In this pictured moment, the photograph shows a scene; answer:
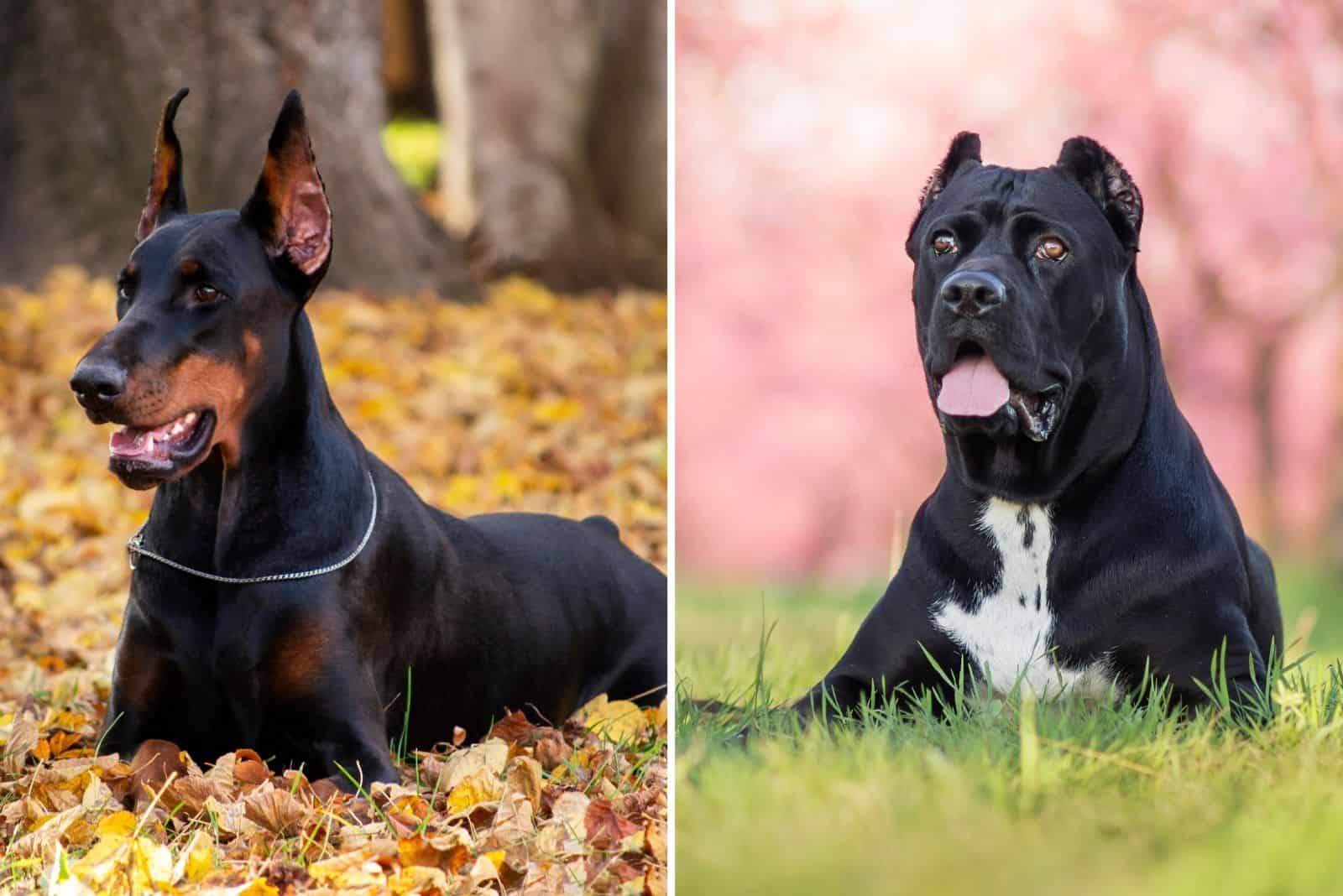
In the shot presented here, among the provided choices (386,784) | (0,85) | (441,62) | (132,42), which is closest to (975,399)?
(386,784)

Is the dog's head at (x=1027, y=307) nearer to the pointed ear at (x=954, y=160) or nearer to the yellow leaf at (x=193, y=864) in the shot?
the pointed ear at (x=954, y=160)

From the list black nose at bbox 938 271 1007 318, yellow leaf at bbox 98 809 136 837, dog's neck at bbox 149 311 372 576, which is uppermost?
black nose at bbox 938 271 1007 318

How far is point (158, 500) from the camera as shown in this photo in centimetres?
358

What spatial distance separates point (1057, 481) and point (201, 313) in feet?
5.84

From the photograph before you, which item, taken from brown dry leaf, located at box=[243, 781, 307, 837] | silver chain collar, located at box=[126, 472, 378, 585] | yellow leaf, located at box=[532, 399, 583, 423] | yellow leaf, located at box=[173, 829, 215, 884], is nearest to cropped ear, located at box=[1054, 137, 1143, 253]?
silver chain collar, located at box=[126, 472, 378, 585]

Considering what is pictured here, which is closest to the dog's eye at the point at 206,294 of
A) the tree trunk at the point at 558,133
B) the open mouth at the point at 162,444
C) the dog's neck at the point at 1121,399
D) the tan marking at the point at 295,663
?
the open mouth at the point at 162,444

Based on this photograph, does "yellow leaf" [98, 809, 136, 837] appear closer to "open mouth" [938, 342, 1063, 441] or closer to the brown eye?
"open mouth" [938, 342, 1063, 441]

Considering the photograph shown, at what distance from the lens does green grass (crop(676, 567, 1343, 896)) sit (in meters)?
2.45

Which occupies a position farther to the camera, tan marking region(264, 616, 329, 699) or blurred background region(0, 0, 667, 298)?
Answer: blurred background region(0, 0, 667, 298)

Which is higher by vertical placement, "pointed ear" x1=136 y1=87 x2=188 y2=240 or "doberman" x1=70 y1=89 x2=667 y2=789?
"pointed ear" x1=136 y1=87 x2=188 y2=240

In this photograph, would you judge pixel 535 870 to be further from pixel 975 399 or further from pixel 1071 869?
pixel 975 399

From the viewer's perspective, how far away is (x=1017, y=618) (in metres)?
A: 3.16

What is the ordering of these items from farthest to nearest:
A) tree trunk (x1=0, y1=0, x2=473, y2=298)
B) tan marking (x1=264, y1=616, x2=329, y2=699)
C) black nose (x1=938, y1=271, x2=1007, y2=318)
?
tree trunk (x1=0, y1=0, x2=473, y2=298), tan marking (x1=264, y1=616, x2=329, y2=699), black nose (x1=938, y1=271, x2=1007, y2=318)

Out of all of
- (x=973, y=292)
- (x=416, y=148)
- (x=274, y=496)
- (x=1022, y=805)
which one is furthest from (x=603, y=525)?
(x=416, y=148)
